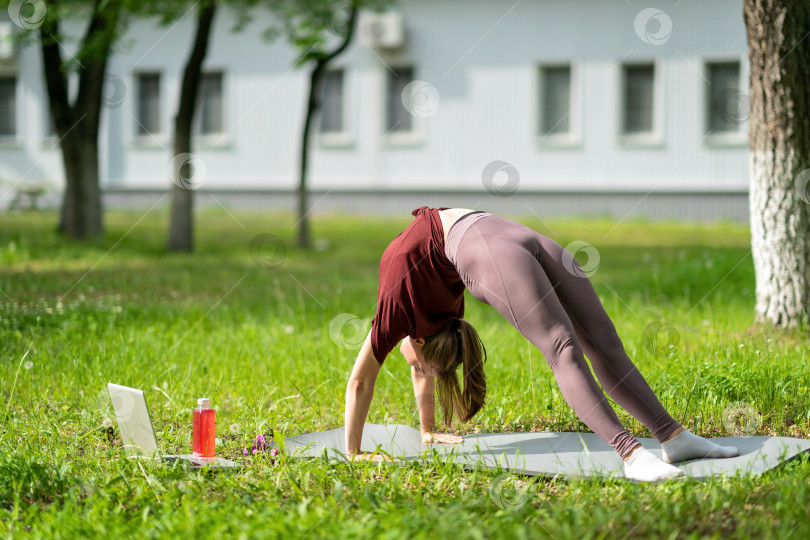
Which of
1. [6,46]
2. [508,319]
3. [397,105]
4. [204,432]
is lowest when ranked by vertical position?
[204,432]

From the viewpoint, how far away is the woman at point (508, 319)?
340 centimetres

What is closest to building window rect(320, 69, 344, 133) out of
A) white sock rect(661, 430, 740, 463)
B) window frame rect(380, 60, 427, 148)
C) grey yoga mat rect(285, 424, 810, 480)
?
window frame rect(380, 60, 427, 148)

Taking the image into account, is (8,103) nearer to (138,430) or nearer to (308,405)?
(308,405)

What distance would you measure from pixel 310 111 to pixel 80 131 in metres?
3.30

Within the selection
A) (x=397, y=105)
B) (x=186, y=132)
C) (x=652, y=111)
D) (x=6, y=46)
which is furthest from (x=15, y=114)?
(x=652, y=111)

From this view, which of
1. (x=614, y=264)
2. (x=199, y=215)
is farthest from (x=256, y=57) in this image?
(x=614, y=264)

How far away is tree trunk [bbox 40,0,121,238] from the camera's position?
11961 mm

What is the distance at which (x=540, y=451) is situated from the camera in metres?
3.92

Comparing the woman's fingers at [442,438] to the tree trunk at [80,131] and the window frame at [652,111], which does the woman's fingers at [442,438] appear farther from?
the window frame at [652,111]

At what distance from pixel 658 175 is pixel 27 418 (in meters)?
16.9

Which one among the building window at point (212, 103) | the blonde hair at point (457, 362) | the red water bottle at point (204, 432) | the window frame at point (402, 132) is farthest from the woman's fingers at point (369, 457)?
the building window at point (212, 103)

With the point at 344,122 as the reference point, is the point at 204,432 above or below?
below

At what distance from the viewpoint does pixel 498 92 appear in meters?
20.2

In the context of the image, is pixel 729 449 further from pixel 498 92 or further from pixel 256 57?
pixel 256 57
